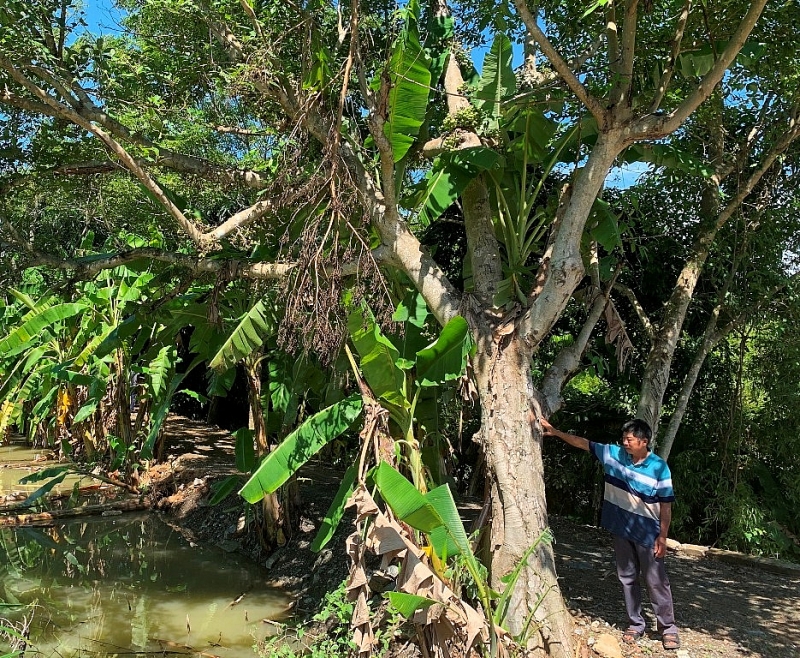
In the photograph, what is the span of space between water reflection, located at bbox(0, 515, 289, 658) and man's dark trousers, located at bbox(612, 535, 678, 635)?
295 centimetres

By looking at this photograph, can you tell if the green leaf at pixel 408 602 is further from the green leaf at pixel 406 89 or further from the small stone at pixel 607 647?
the green leaf at pixel 406 89

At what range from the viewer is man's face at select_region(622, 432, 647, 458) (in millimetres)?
4328

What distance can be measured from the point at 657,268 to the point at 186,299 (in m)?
5.06

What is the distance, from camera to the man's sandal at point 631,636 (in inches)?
170

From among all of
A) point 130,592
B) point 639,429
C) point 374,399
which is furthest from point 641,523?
point 130,592

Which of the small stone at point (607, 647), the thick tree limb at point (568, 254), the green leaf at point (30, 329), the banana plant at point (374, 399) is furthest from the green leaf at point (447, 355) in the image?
the green leaf at point (30, 329)

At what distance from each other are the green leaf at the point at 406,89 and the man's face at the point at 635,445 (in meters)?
2.51

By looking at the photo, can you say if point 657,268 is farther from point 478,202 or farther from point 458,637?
point 458,637

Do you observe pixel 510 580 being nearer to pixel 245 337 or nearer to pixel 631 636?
pixel 631 636

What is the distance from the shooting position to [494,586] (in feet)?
14.3

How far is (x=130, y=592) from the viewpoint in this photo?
22.1 ft

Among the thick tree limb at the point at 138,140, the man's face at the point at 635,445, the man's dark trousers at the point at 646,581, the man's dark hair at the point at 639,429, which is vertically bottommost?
the man's dark trousers at the point at 646,581

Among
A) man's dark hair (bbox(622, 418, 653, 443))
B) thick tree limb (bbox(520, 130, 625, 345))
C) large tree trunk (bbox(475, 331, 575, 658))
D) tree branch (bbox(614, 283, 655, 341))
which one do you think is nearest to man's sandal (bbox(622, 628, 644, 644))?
large tree trunk (bbox(475, 331, 575, 658))

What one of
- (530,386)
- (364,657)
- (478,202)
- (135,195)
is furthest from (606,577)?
(135,195)
